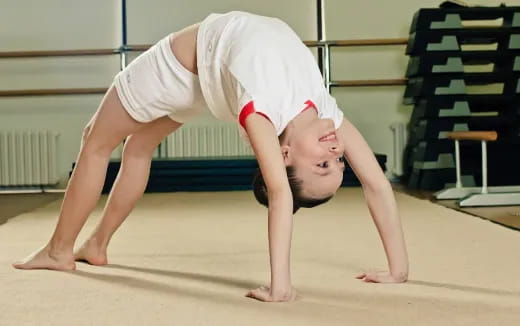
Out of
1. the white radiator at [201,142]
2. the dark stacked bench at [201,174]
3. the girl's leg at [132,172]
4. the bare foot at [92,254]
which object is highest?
the girl's leg at [132,172]

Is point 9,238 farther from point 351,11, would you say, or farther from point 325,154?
point 351,11

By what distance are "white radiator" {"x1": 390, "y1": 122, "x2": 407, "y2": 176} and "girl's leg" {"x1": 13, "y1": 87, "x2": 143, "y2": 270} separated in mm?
4213

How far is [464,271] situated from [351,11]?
14.1 feet

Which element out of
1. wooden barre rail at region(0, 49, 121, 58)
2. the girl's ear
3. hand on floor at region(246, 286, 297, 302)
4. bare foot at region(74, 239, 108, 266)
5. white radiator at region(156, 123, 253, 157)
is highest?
wooden barre rail at region(0, 49, 121, 58)

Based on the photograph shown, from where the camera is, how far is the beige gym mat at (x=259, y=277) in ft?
5.36

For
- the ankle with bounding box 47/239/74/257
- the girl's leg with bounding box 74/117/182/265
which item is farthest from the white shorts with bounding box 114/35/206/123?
the ankle with bounding box 47/239/74/257

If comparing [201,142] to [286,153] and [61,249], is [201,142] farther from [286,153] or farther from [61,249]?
[286,153]

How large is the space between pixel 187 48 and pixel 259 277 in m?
0.65

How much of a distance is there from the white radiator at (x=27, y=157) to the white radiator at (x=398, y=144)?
2.66 metres

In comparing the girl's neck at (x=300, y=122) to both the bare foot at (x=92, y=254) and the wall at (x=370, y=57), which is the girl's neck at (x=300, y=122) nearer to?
the bare foot at (x=92, y=254)

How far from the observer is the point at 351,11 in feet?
20.3

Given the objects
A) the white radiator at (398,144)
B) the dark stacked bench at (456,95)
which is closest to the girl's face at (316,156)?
the dark stacked bench at (456,95)

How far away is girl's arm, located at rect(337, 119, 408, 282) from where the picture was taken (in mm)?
1994

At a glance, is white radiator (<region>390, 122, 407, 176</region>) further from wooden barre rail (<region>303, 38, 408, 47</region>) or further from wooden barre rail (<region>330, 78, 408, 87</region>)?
wooden barre rail (<region>303, 38, 408, 47</region>)
